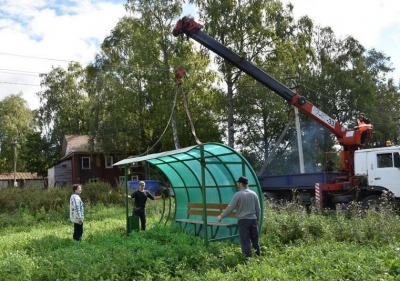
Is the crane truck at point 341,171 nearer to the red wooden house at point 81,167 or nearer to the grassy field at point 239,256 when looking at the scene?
the grassy field at point 239,256

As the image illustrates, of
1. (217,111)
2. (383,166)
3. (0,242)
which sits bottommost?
(0,242)

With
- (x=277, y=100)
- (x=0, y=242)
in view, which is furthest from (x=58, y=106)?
(x=0, y=242)

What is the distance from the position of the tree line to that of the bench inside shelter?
46.8 feet

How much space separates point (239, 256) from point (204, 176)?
1.90 m

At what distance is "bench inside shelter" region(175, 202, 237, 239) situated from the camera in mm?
10359

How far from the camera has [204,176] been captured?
9320mm

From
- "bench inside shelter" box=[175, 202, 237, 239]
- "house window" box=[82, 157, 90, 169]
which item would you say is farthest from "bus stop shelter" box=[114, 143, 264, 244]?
"house window" box=[82, 157, 90, 169]

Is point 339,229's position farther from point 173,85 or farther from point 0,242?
point 173,85

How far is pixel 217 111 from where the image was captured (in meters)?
34.8

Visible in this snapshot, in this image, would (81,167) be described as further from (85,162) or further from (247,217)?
(247,217)

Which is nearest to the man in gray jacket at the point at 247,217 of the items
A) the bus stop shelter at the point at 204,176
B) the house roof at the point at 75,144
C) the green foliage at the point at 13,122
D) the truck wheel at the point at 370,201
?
the bus stop shelter at the point at 204,176

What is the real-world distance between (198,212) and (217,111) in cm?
2304

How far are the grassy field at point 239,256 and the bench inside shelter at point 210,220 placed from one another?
683 millimetres

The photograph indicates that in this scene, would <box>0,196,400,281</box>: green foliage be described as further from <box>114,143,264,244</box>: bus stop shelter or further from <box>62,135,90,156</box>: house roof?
<box>62,135,90,156</box>: house roof
